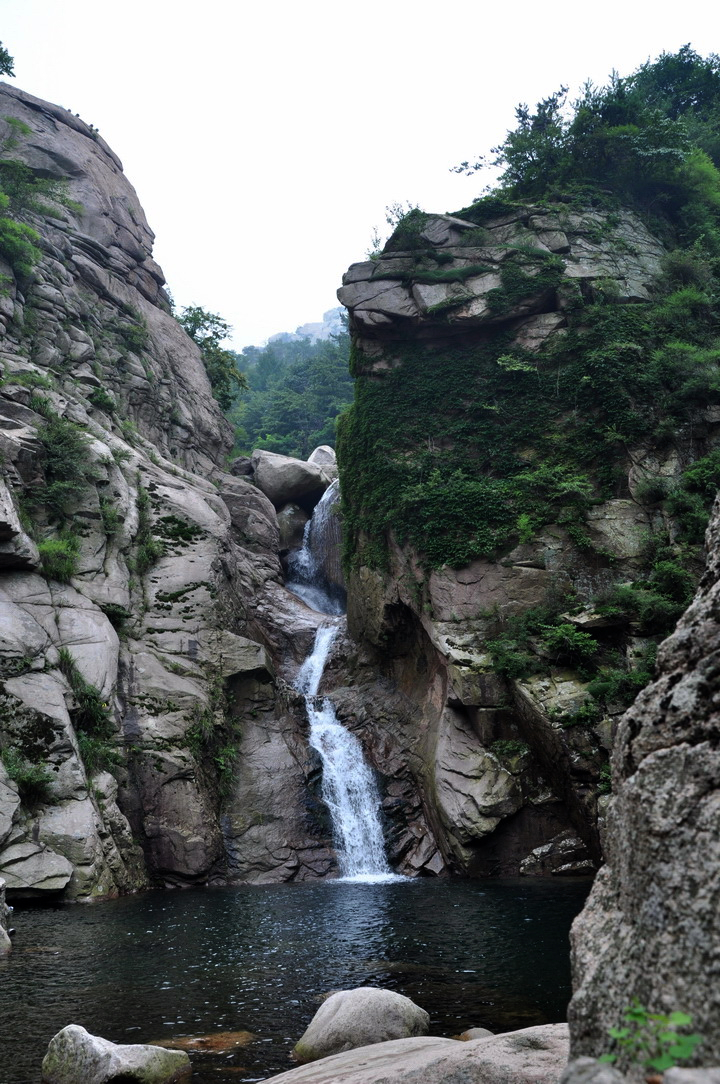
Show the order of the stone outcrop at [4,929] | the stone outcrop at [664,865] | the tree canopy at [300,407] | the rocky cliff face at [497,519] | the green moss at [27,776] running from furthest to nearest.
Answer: the tree canopy at [300,407]
the rocky cliff face at [497,519]
the green moss at [27,776]
the stone outcrop at [4,929]
the stone outcrop at [664,865]

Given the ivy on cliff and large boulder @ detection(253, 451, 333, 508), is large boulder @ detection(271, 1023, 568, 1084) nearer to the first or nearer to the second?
the ivy on cliff

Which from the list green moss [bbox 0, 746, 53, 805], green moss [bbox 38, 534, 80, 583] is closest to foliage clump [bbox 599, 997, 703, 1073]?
green moss [bbox 0, 746, 53, 805]

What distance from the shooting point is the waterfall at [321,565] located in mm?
33219

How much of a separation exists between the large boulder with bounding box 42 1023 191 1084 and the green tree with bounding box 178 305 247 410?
38787 millimetres

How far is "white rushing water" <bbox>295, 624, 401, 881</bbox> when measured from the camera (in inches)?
794

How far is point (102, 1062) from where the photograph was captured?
19.6ft

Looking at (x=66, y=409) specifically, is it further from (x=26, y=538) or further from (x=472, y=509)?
(x=472, y=509)

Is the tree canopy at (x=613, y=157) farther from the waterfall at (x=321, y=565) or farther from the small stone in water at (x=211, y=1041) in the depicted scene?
the small stone in water at (x=211, y=1041)

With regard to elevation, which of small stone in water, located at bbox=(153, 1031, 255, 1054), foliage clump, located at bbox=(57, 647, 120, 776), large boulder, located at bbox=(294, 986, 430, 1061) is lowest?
small stone in water, located at bbox=(153, 1031, 255, 1054)

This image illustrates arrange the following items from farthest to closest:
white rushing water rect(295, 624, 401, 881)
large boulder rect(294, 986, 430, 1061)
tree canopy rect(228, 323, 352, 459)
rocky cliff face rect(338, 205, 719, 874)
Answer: tree canopy rect(228, 323, 352, 459) → white rushing water rect(295, 624, 401, 881) → rocky cliff face rect(338, 205, 719, 874) → large boulder rect(294, 986, 430, 1061)

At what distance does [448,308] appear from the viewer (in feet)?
85.7

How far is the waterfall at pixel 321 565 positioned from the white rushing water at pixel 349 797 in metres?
7.92

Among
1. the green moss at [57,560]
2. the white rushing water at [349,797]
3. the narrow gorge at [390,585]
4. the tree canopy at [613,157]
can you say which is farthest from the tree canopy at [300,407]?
the green moss at [57,560]

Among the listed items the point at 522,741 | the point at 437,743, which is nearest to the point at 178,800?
the point at 437,743
